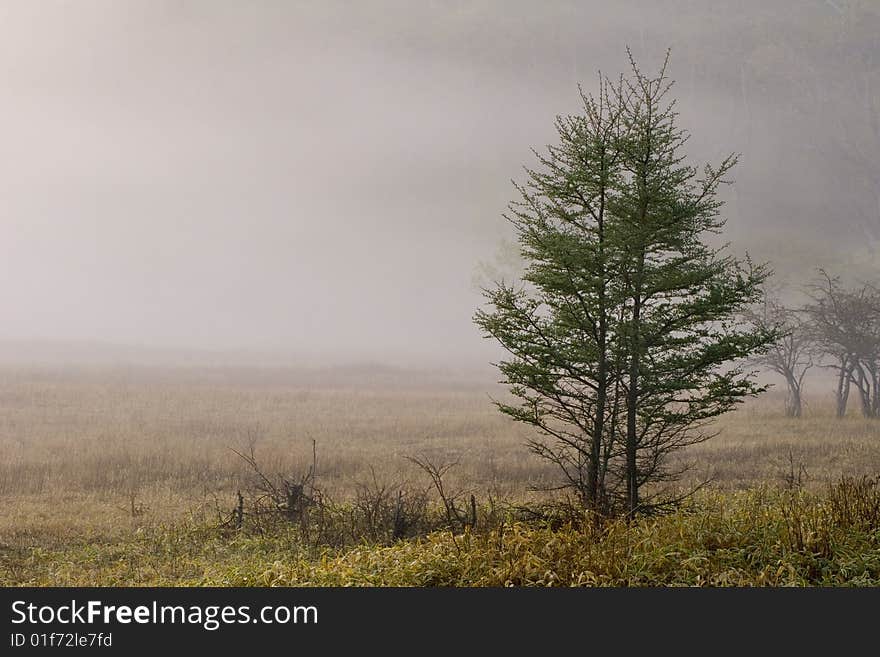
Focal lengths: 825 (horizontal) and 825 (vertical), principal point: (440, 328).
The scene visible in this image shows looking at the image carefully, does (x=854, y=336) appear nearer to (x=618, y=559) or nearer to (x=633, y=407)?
(x=633, y=407)

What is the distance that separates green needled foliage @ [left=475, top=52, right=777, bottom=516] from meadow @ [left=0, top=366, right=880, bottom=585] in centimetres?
158

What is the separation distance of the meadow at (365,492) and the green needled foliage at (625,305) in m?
1.58

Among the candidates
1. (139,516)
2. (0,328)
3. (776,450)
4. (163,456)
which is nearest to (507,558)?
(139,516)

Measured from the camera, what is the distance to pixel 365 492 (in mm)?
20266

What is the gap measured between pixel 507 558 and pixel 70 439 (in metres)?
23.3

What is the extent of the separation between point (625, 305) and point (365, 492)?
30.1 ft

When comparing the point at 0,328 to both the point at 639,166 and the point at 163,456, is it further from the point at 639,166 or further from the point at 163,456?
the point at 639,166

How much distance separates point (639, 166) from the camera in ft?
45.8

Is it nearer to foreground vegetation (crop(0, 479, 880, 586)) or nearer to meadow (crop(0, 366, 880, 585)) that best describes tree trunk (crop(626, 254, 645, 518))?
meadow (crop(0, 366, 880, 585))

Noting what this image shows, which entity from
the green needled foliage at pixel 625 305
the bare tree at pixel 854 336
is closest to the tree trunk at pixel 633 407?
the green needled foliage at pixel 625 305

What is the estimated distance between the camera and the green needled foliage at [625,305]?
44.4 ft

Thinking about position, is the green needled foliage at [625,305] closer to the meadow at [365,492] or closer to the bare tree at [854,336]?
the meadow at [365,492]

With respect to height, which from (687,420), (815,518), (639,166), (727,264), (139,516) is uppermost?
(639,166)

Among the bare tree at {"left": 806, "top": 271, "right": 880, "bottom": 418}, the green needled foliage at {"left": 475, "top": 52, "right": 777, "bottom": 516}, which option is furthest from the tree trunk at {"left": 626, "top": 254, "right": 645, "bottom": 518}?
the bare tree at {"left": 806, "top": 271, "right": 880, "bottom": 418}
